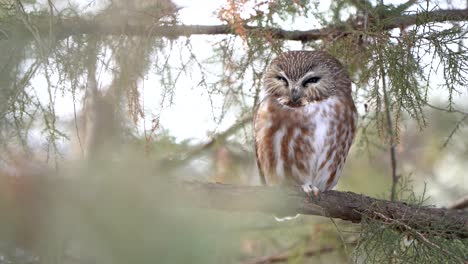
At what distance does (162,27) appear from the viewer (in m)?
3.64

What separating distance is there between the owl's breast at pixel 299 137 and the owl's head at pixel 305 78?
3.0 inches

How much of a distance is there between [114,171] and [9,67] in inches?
51.9

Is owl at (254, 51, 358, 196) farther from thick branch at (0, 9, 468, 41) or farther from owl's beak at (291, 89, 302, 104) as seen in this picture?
thick branch at (0, 9, 468, 41)

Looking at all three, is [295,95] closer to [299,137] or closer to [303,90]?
[303,90]

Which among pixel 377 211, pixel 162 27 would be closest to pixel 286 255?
pixel 377 211

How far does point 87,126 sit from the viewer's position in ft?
12.9

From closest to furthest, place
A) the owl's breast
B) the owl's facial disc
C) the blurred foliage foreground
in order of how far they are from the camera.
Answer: the blurred foliage foreground, the owl's breast, the owl's facial disc

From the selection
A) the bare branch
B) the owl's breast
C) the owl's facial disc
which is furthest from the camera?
the bare branch

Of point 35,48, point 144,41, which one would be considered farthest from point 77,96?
point 144,41

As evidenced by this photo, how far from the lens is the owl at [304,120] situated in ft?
14.7

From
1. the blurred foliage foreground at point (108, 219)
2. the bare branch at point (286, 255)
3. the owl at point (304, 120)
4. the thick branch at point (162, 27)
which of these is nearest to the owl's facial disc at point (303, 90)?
the owl at point (304, 120)

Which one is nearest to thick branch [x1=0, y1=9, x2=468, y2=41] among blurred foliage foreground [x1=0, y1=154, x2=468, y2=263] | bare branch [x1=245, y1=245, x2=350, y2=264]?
blurred foliage foreground [x1=0, y1=154, x2=468, y2=263]

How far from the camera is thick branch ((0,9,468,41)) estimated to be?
11.1 ft

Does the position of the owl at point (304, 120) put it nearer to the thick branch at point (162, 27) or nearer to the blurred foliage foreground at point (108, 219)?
the thick branch at point (162, 27)
